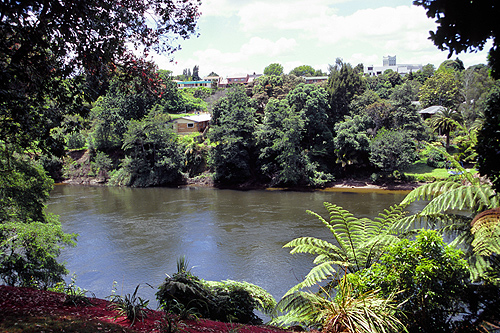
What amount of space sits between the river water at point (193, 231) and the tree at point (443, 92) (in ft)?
71.1

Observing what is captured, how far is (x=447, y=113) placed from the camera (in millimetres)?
32250

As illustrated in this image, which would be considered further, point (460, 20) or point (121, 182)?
point (121, 182)

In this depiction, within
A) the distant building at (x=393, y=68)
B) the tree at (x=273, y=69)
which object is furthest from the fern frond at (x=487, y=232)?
the distant building at (x=393, y=68)

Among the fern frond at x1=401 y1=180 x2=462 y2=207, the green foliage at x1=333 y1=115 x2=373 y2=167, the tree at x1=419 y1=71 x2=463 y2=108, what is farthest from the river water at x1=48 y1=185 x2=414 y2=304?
the tree at x1=419 y1=71 x2=463 y2=108

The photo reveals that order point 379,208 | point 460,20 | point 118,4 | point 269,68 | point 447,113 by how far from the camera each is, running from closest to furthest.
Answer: point 460,20
point 118,4
point 379,208
point 447,113
point 269,68

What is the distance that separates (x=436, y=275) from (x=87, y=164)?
42371 mm

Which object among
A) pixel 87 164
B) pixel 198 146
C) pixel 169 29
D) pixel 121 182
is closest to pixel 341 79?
→ pixel 198 146

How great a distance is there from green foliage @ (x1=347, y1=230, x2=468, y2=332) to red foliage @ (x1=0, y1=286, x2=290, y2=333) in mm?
1865

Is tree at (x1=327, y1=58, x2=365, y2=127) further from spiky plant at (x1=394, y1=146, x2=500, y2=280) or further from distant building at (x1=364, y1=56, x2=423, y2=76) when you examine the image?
distant building at (x1=364, y1=56, x2=423, y2=76)

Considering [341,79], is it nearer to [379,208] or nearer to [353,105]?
[353,105]

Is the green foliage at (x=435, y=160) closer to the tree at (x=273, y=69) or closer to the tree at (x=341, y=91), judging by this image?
the tree at (x=341, y=91)

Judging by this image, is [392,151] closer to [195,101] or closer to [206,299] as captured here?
[206,299]

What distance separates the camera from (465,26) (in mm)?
4254

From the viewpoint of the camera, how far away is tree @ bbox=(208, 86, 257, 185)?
111ft
